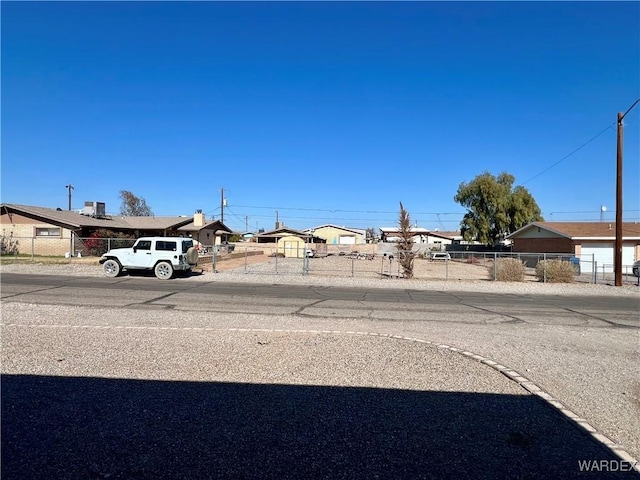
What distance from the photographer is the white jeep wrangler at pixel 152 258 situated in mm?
19750

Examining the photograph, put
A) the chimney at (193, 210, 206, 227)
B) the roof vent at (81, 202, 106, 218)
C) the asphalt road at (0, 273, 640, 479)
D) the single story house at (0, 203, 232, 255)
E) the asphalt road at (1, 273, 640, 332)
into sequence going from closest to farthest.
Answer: the asphalt road at (0, 273, 640, 479), the asphalt road at (1, 273, 640, 332), the single story house at (0, 203, 232, 255), the roof vent at (81, 202, 106, 218), the chimney at (193, 210, 206, 227)

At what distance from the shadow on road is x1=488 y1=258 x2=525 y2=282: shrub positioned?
20454 mm

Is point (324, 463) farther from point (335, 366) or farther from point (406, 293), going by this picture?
point (406, 293)

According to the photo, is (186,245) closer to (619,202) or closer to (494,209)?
(619,202)

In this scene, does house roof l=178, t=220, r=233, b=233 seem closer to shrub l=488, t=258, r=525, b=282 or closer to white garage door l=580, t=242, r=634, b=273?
shrub l=488, t=258, r=525, b=282

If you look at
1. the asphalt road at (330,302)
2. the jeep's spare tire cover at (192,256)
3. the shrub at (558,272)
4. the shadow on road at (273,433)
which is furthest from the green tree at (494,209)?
the shadow on road at (273,433)

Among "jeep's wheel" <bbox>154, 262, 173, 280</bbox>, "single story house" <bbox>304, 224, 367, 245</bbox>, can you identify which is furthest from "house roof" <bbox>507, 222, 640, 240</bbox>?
"single story house" <bbox>304, 224, 367, 245</bbox>

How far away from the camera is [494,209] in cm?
5344

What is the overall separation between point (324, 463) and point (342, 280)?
18621mm

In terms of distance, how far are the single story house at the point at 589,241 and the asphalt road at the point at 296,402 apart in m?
28.3

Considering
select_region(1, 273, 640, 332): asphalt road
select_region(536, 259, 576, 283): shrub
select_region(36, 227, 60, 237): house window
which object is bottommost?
select_region(1, 273, 640, 332): asphalt road

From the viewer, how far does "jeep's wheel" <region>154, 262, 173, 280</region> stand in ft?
64.4

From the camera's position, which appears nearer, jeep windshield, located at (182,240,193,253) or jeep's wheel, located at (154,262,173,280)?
jeep's wheel, located at (154,262,173,280)

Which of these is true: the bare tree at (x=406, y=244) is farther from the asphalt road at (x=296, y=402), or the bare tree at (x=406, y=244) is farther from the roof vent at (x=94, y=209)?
the roof vent at (x=94, y=209)
